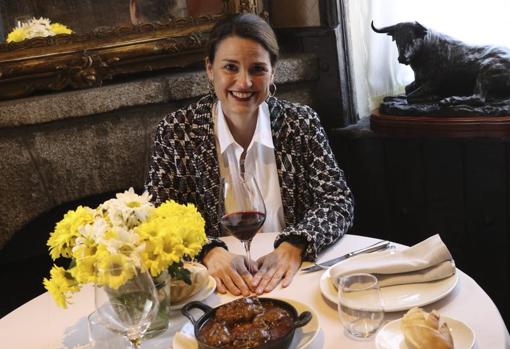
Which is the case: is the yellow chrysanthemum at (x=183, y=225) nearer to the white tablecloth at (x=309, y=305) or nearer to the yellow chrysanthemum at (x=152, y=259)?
the yellow chrysanthemum at (x=152, y=259)

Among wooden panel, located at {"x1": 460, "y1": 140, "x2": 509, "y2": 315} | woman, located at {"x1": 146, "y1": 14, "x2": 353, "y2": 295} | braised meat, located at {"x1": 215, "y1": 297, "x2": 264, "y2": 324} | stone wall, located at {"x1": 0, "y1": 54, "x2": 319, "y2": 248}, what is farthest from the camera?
stone wall, located at {"x1": 0, "y1": 54, "x2": 319, "y2": 248}

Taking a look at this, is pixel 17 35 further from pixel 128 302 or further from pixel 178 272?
pixel 128 302

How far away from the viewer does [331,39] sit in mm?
2734

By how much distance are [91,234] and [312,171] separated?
3.11ft

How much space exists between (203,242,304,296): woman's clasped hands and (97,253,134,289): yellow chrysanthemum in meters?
0.37

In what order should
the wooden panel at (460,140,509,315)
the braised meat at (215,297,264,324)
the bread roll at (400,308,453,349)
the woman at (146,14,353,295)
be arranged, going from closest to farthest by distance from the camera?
the bread roll at (400,308,453,349) < the braised meat at (215,297,264,324) < the woman at (146,14,353,295) < the wooden panel at (460,140,509,315)

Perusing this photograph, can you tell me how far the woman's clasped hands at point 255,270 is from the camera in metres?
1.40

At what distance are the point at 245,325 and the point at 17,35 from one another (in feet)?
6.25

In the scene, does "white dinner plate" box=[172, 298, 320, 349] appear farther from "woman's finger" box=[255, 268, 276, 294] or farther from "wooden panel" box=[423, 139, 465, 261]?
"wooden panel" box=[423, 139, 465, 261]

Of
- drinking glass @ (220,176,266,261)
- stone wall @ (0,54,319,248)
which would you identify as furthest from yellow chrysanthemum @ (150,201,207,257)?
stone wall @ (0,54,319,248)

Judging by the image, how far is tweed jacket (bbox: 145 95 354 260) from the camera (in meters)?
1.94

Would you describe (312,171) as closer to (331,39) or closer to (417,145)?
(417,145)

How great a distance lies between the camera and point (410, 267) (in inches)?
50.6

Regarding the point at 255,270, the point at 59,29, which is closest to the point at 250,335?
the point at 255,270
